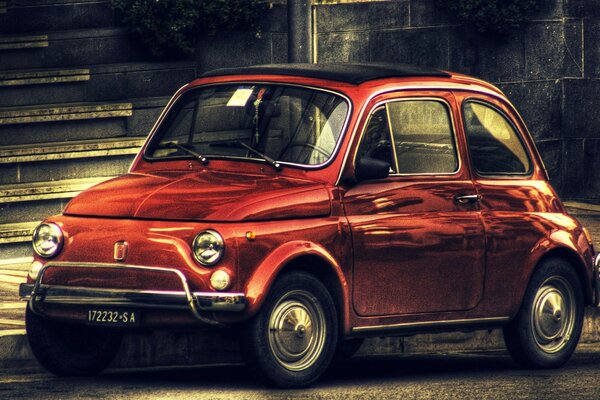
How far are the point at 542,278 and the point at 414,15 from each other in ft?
25.5

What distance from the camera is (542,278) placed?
1052 cm

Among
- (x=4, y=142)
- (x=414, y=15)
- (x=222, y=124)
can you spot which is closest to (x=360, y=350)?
(x=222, y=124)

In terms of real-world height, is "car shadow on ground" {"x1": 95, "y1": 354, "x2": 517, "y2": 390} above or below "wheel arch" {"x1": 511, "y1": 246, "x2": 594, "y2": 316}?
below

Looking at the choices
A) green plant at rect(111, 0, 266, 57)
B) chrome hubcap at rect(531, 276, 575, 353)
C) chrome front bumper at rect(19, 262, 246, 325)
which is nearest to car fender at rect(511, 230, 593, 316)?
chrome hubcap at rect(531, 276, 575, 353)

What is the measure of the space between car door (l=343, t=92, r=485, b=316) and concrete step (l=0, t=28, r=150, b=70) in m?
6.87

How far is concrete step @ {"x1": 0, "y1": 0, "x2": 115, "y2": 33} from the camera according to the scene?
1662cm

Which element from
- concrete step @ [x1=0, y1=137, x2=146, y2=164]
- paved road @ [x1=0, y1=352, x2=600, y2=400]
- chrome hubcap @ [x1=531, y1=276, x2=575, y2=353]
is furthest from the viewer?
concrete step @ [x1=0, y1=137, x2=146, y2=164]

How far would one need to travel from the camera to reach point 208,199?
8.93 meters

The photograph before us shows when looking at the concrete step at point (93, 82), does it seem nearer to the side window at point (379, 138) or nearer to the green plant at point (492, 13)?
the green plant at point (492, 13)

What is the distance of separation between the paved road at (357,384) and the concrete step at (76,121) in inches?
214

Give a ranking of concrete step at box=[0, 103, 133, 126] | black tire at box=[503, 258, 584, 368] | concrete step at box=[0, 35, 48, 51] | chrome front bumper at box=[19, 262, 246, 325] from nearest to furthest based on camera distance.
Result: chrome front bumper at box=[19, 262, 246, 325] → black tire at box=[503, 258, 584, 368] → concrete step at box=[0, 103, 133, 126] → concrete step at box=[0, 35, 48, 51]

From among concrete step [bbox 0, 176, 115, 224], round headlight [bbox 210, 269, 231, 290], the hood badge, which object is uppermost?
the hood badge

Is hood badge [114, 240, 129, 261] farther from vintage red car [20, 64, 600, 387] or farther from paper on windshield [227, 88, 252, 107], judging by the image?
paper on windshield [227, 88, 252, 107]

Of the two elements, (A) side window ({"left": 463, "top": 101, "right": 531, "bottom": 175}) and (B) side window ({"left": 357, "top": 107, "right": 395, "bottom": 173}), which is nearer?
(B) side window ({"left": 357, "top": 107, "right": 395, "bottom": 173})
